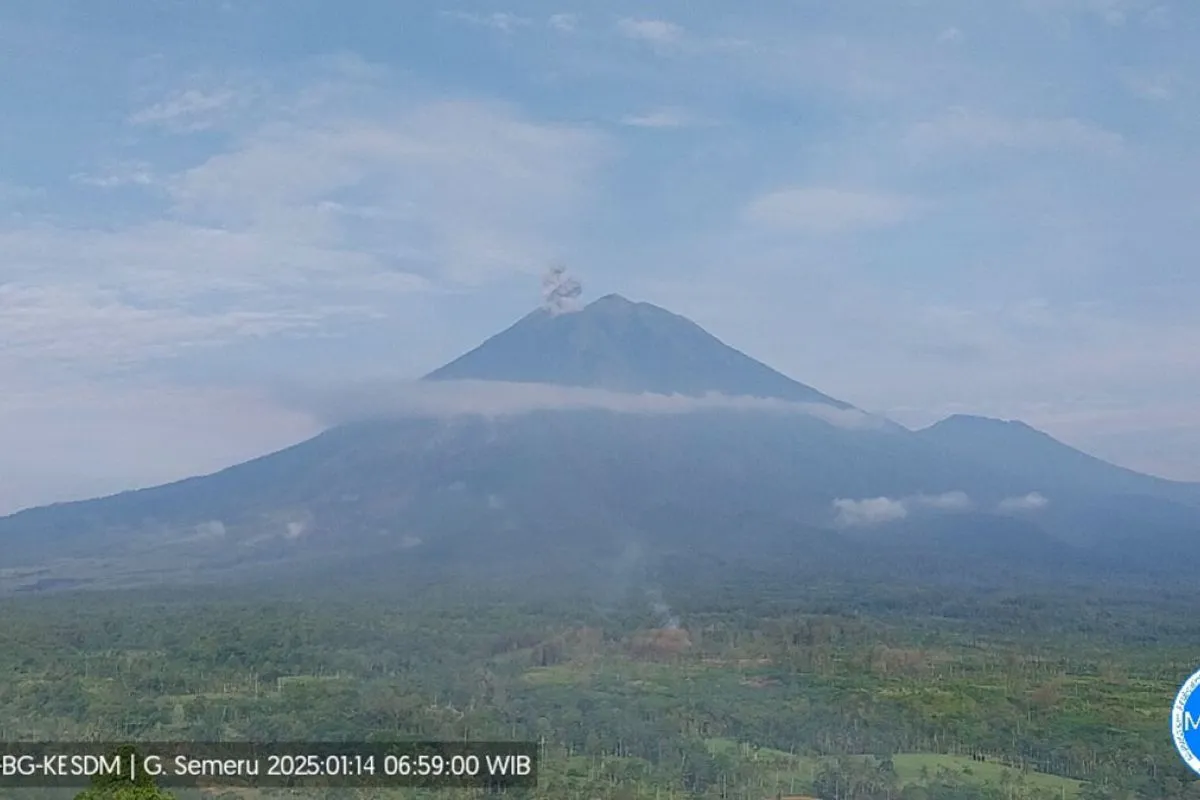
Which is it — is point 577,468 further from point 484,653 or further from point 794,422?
point 484,653

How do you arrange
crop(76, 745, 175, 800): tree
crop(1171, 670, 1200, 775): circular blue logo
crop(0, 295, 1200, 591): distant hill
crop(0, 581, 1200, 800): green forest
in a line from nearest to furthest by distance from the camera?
crop(76, 745, 175, 800): tree, crop(1171, 670, 1200, 775): circular blue logo, crop(0, 581, 1200, 800): green forest, crop(0, 295, 1200, 591): distant hill

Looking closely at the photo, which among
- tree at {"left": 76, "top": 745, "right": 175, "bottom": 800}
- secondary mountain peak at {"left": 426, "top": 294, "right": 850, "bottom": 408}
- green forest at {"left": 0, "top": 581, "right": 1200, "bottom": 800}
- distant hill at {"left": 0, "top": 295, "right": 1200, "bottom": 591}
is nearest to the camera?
tree at {"left": 76, "top": 745, "right": 175, "bottom": 800}

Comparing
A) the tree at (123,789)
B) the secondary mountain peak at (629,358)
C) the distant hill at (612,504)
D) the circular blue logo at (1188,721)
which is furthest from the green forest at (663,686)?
the secondary mountain peak at (629,358)

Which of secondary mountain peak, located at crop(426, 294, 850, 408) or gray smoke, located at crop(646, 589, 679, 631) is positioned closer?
gray smoke, located at crop(646, 589, 679, 631)

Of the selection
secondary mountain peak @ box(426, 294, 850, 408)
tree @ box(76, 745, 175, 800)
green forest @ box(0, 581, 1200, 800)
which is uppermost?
secondary mountain peak @ box(426, 294, 850, 408)

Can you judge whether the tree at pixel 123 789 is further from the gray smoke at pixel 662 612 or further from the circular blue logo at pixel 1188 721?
the gray smoke at pixel 662 612

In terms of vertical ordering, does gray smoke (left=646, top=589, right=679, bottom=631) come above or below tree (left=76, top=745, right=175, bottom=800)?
below

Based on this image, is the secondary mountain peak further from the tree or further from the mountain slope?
the tree

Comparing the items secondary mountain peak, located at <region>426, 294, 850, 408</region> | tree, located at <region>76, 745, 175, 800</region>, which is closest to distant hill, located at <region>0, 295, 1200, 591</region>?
secondary mountain peak, located at <region>426, 294, 850, 408</region>
